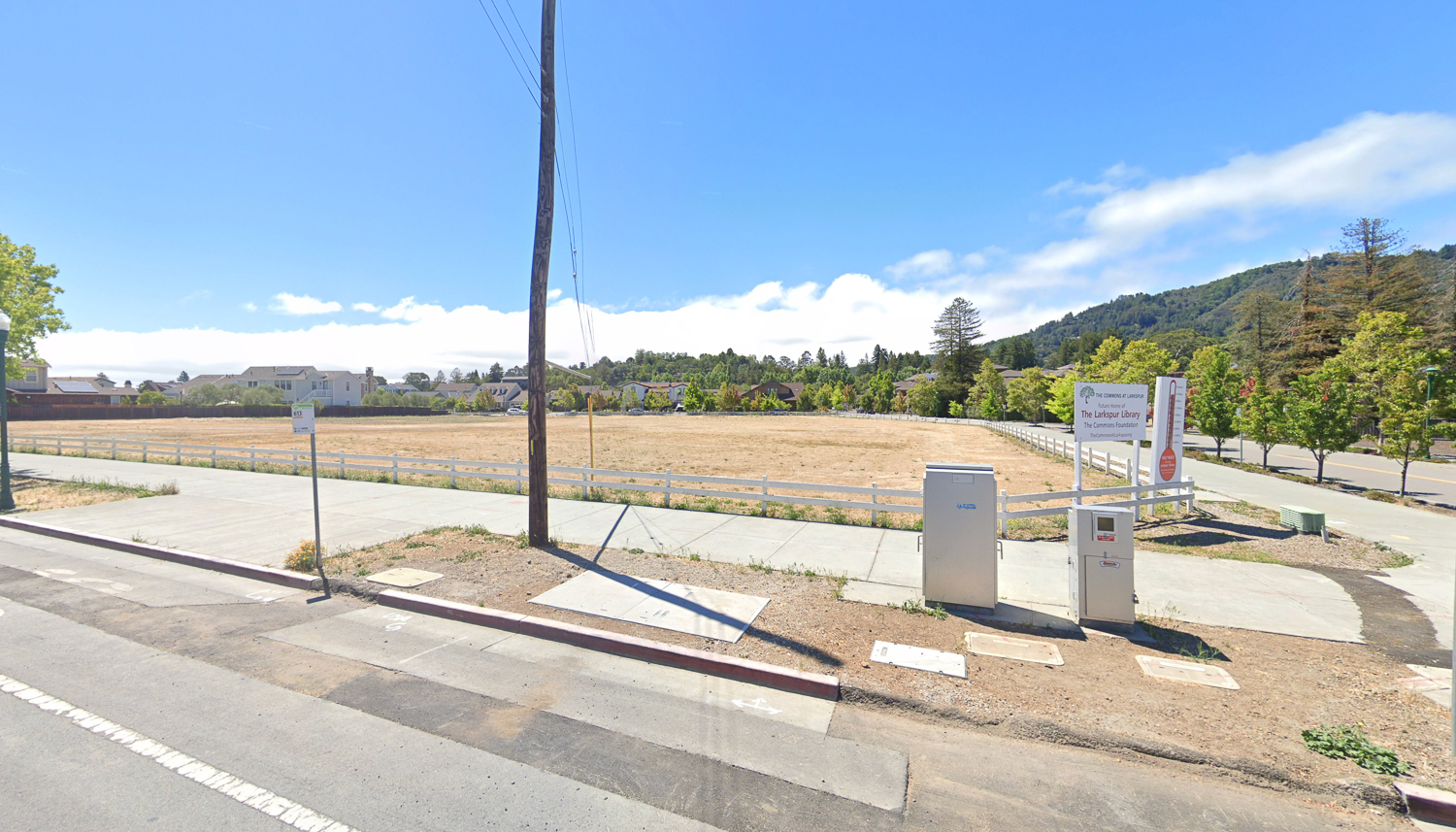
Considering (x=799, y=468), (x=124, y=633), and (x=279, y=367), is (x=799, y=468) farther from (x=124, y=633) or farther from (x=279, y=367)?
(x=279, y=367)

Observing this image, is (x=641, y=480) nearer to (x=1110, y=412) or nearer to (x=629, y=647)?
(x=629, y=647)

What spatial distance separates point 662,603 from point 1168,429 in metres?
11.9

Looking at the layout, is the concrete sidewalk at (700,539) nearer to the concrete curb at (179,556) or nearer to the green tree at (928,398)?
the concrete curb at (179,556)

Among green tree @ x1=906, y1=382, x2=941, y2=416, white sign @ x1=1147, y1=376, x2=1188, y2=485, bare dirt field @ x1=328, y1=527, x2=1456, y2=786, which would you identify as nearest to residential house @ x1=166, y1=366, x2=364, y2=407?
green tree @ x1=906, y1=382, x2=941, y2=416

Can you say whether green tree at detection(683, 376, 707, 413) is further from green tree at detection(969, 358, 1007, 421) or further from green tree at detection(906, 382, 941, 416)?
green tree at detection(969, 358, 1007, 421)

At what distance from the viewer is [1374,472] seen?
80.2 ft

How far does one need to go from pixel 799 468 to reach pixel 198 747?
2203 centimetres

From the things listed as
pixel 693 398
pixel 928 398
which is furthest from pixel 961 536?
pixel 693 398

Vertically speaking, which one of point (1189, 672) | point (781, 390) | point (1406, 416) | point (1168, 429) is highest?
point (781, 390)

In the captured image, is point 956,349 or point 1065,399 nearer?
point 1065,399

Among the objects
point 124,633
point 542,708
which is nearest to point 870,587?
point 542,708

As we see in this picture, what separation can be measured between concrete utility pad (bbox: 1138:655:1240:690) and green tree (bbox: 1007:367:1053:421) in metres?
64.1

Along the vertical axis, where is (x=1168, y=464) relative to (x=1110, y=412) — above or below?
below

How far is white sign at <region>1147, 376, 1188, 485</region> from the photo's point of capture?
12.6 m
